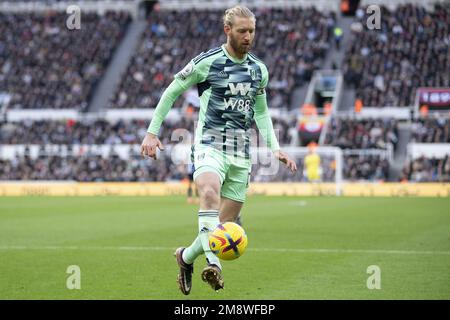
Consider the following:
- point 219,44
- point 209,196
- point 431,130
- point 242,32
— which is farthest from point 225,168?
point 219,44

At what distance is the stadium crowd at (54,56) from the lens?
4628 cm

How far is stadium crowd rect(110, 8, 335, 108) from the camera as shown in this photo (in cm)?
4284

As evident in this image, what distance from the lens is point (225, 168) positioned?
25.0 feet

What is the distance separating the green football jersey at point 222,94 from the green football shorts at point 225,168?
7cm

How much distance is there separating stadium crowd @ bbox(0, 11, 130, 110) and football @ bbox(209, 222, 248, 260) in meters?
38.6

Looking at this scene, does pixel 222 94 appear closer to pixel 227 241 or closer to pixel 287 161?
pixel 287 161

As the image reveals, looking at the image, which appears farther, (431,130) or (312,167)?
(431,130)

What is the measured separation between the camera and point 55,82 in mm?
46812

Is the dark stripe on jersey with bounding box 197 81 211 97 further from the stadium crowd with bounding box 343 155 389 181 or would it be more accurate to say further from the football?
the stadium crowd with bounding box 343 155 389 181

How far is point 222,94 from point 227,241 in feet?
4.58

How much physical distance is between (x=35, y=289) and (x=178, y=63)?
1474 inches

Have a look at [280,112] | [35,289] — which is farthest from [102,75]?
[35,289]
